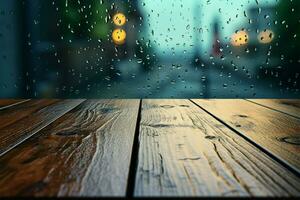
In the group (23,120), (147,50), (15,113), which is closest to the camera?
(23,120)

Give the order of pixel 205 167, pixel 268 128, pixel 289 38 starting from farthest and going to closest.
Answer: pixel 289 38 → pixel 268 128 → pixel 205 167

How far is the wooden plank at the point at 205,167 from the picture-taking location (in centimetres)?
44

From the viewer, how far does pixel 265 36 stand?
2502 mm

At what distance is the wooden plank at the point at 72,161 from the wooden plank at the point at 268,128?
9.3 inches

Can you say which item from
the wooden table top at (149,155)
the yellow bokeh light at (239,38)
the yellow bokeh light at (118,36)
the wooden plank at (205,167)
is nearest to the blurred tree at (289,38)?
the yellow bokeh light at (239,38)

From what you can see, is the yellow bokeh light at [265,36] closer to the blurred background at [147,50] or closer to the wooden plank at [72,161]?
the blurred background at [147,50]

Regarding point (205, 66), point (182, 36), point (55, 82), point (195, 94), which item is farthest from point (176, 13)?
point (55, 82)

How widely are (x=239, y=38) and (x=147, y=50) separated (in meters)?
0.59

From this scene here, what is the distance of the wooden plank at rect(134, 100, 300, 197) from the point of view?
1.44ft

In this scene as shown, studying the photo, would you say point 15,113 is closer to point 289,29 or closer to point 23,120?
point 23,120

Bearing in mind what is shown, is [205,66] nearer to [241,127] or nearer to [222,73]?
[222,73]

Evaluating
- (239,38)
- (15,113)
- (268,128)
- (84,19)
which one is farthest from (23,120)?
(239,38)

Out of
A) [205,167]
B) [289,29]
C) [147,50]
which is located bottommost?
[205,167]

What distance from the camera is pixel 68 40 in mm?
2506
